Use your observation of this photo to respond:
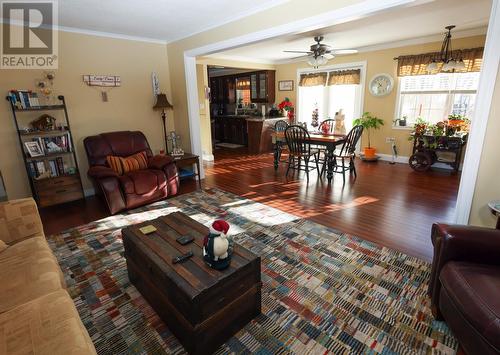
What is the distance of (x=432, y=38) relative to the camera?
4.82 m

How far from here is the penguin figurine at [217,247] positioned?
1453 mm

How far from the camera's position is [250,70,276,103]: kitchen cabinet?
7.38 meters

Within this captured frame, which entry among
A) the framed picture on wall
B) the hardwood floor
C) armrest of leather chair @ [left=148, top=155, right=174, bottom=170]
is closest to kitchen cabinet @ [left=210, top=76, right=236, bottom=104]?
the framed picture on wall

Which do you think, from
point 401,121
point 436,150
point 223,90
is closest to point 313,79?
point 401,121

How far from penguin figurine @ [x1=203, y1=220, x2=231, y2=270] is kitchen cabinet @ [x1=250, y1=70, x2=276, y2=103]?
6553 millimetres

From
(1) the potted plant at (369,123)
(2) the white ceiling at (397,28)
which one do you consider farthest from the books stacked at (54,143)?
(1) the potted plant at (369,123)

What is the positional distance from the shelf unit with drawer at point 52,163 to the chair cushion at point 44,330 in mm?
2747

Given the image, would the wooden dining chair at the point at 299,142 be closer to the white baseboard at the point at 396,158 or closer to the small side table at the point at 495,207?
the white baseboard at the point at 396,158

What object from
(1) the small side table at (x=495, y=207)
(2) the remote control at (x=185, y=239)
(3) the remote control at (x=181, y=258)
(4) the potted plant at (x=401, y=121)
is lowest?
(3) the remote control at (x=181, y=258)

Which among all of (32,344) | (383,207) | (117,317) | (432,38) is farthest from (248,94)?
(32,344)

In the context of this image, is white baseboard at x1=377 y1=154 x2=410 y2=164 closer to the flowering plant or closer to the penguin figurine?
the flowering plant

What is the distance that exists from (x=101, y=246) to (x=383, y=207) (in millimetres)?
3218

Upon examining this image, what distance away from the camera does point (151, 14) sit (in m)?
3.14

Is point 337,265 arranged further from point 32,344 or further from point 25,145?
point 25,145
